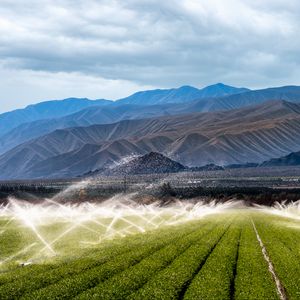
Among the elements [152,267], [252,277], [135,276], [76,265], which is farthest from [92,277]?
[252,277]

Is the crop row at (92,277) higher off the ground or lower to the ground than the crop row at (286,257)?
higher

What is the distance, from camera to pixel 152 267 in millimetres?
29172

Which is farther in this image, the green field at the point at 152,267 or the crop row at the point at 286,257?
the crop row at the point at 286,257

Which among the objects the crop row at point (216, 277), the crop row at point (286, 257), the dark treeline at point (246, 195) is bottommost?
the dark treeline at point (246, 195)

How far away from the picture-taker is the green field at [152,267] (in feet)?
78.8

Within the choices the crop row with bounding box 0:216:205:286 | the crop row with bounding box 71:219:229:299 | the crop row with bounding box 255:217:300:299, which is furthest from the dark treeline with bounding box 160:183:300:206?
the crop row with bounding box 71:219:229:299

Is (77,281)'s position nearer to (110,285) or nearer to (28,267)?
(110,285)

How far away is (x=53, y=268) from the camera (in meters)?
29.4

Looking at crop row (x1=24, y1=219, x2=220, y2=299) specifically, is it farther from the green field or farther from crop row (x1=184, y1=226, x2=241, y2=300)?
crop row (x1=184, y1=226, x2=241, y2=300)

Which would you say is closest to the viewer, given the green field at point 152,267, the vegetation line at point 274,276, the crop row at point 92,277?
the crop row at point 92,277

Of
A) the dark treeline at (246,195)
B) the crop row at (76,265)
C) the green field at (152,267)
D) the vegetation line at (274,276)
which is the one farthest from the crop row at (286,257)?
the dark treeline at (246,195)

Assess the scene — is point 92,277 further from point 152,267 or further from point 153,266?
point 153,266

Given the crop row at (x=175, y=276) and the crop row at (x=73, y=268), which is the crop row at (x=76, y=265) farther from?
the crop row at (x=175, y=276)

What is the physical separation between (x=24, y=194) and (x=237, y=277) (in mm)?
139161
